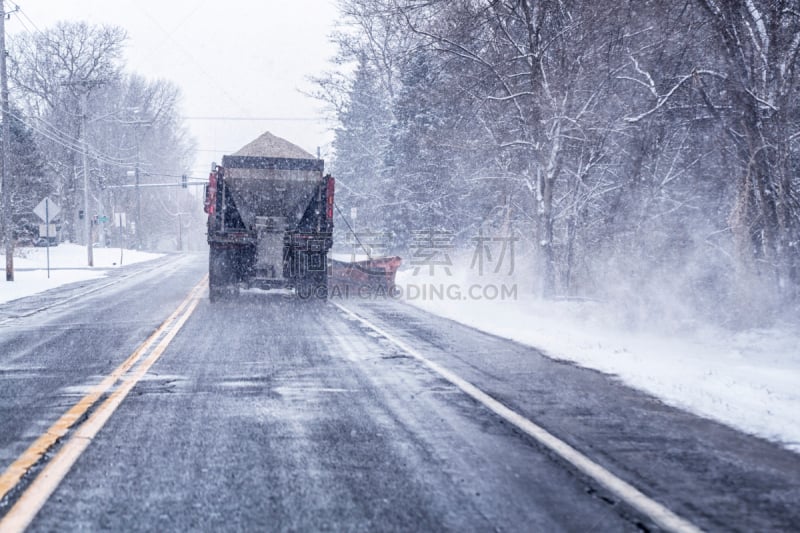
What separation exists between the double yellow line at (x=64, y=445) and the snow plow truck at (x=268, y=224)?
7655 mm

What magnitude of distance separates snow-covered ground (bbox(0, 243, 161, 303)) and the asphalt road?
14226mm

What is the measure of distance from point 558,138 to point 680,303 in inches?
231

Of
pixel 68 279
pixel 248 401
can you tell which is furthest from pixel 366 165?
pixel 248 401

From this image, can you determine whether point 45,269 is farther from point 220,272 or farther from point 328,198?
point 328,198

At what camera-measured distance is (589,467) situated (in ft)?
14.9

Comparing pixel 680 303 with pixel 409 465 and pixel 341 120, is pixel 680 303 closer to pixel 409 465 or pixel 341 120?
pixel 409 465

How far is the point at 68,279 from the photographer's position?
93.3ft

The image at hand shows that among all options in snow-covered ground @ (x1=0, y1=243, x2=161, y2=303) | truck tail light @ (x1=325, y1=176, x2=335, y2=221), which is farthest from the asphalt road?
snow-covered ground @ (x1=0, y1=243, x2=161, y2=303)

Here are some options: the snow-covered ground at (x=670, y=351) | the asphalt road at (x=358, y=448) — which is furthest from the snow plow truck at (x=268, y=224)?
the asphalt road at (x=358, y=448)

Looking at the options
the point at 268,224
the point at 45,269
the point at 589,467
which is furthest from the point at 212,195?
the point at 45,269

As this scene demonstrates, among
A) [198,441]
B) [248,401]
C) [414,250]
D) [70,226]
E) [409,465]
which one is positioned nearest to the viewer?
[409,465]

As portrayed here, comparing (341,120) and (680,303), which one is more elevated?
(341,120)

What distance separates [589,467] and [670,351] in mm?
8088

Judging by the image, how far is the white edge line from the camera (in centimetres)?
367
